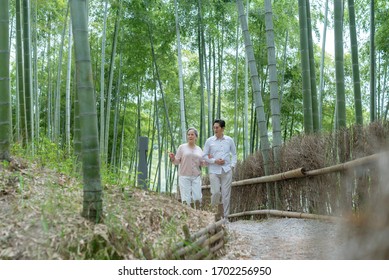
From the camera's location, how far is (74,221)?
2338mm

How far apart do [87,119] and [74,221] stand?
1.70 feet

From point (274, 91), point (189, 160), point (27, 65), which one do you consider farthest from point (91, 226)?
point (27, 65)

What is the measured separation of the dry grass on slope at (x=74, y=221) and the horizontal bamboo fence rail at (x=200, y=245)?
2.6 inches

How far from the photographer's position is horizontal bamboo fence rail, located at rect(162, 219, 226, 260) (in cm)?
225

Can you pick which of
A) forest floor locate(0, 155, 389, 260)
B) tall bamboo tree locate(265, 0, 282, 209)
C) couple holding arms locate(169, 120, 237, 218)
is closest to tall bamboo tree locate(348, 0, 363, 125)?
tall bamboo tree locate(265, 0, 282, 209)

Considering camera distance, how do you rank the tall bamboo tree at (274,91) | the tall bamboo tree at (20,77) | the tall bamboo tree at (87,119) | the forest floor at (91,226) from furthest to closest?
1. the tall bamboo tree at (20,77)
2. the tall bamboo tree at (274,91)
3. the tall bamboo tree at (87,119)
4. the forest floor at (91,226)

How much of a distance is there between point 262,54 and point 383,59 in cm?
279

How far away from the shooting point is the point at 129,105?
43.4ft

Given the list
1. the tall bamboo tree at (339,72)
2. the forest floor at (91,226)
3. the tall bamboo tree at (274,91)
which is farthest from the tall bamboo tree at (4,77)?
the tall bamboo tree at (339,72)

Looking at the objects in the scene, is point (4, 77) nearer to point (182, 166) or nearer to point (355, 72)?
point (182, 166)

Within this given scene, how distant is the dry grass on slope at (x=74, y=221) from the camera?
211 centimetres

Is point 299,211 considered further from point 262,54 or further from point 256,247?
point 262,54

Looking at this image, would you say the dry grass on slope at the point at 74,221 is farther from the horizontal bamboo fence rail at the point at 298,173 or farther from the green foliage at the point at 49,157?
the horizontal bamboo fence rail at the point at 298,173

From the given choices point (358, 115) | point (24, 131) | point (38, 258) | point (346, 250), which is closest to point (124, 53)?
point (24, 131)
